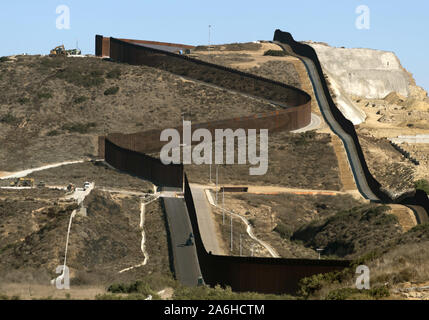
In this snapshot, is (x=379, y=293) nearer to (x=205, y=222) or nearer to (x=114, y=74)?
(x=205, y=222)

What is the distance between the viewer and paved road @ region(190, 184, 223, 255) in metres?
65.1

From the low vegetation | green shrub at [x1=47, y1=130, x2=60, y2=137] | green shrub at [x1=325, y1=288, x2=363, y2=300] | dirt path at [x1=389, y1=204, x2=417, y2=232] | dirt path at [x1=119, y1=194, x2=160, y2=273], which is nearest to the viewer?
green shrub at [x1=325, y1=288, x2=363, y2=300]

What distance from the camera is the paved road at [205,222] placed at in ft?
214

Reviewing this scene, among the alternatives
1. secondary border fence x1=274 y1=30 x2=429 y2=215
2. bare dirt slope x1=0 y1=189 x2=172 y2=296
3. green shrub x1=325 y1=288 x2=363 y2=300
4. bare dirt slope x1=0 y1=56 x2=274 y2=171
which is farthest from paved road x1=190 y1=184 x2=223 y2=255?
bare dirt slope x1=0 y1=56 x2=274 y2=171

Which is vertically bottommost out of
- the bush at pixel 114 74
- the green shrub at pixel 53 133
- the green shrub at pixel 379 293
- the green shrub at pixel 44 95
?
the green shrub at pixel 53 133

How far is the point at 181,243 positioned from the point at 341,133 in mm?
41401

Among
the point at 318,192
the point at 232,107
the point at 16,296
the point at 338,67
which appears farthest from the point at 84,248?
the point at 338,67

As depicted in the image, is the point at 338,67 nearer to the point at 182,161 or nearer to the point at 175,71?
the point at 175,71

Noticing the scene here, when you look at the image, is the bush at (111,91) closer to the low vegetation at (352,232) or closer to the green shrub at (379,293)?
the low vegetation at (352,232)

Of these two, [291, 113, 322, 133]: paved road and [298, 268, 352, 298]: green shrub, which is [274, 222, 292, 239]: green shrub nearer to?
[298, 268, 352, 298]: green shrub

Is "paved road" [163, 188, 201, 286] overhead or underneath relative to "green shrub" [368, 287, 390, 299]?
underneath

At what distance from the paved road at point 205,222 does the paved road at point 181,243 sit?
1.00 m

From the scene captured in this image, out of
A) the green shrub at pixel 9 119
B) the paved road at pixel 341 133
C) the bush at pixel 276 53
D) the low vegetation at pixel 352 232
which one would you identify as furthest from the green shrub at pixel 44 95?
the low vegetation at pixel 352 232

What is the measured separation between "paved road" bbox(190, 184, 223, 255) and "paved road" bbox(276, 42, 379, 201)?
15.1 metres
